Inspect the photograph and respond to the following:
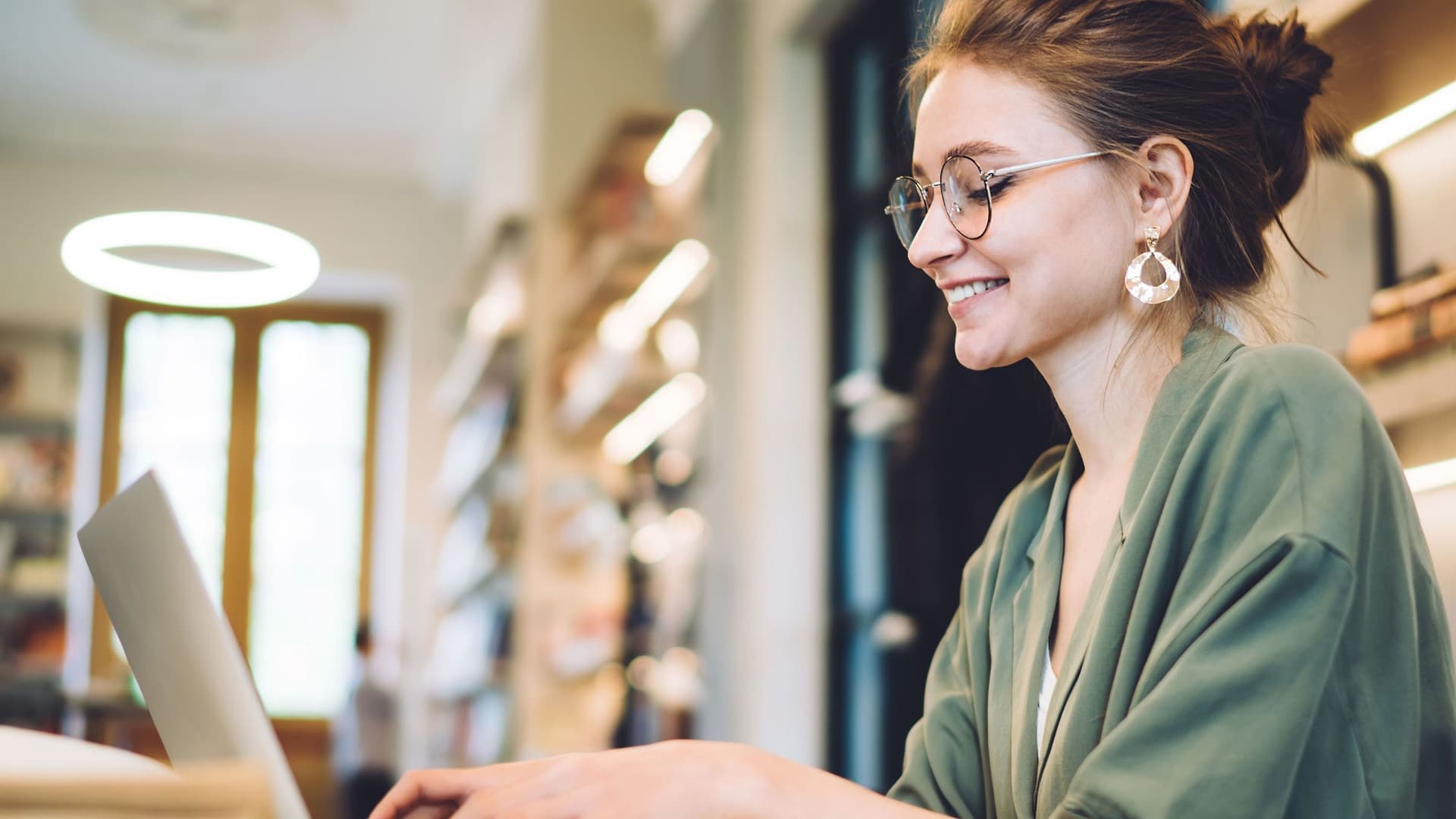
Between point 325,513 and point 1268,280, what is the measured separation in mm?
8256

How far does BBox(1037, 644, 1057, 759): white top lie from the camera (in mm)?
1104

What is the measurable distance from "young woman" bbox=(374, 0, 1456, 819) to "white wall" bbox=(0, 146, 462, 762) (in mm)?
7203

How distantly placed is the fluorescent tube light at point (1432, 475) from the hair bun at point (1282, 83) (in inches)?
14.7

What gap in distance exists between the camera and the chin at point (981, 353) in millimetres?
1184

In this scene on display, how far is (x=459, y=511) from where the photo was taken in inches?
291

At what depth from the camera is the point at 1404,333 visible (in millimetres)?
1490

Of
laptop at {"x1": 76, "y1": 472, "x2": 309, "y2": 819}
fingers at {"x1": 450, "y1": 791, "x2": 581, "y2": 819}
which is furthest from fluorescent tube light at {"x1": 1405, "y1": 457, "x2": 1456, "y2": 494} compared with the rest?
laptop at {"x1": 76, "y1": 472, "x2": 309, "y2": 819}

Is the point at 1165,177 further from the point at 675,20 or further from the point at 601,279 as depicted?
the point at 675,20

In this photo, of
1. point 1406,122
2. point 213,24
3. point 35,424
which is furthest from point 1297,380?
point 35,424

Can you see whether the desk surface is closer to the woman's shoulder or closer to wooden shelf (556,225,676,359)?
the woman's shoulder

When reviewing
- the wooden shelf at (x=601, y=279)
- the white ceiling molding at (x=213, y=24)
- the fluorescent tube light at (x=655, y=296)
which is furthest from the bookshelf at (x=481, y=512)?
the white ceiling molding at (x=213, y=24)

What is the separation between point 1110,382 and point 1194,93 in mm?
256

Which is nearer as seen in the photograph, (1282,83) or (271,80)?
(1282,83)

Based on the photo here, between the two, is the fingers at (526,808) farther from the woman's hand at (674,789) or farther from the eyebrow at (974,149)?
the eyebrow at (974,149)
